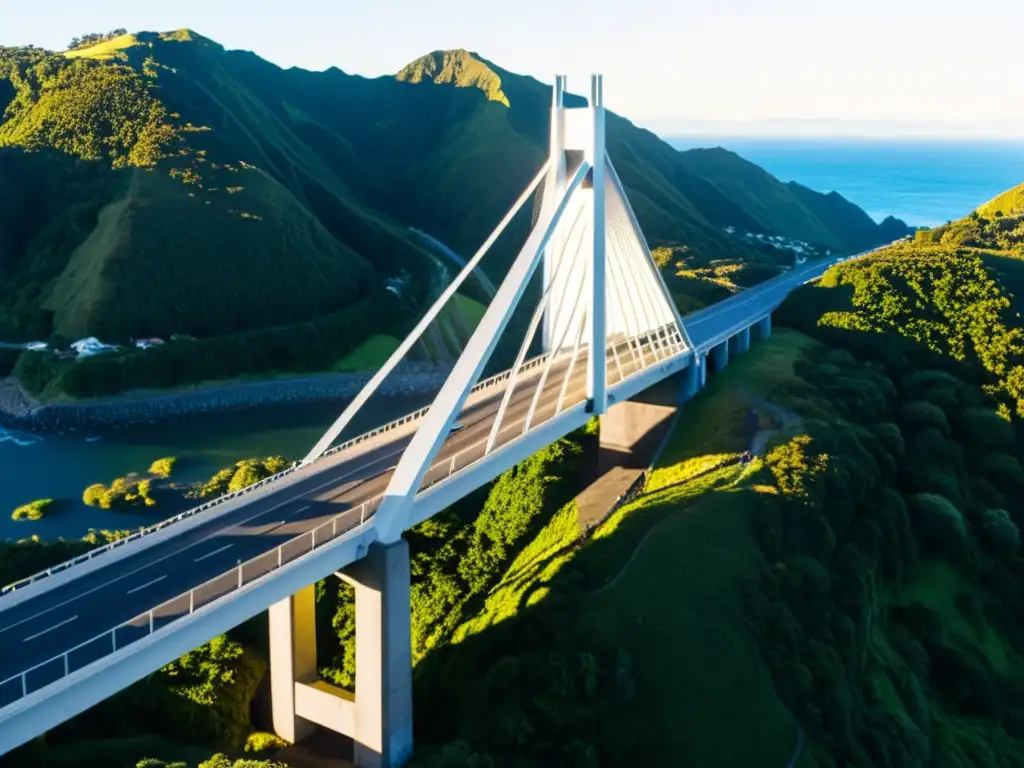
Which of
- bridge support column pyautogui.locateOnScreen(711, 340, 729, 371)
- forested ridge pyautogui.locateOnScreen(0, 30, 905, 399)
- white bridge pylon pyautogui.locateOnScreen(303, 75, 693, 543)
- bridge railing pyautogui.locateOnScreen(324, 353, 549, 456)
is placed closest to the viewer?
white bridge pylon pyautogui.locateOnScreen(303, 75, 693, 543)

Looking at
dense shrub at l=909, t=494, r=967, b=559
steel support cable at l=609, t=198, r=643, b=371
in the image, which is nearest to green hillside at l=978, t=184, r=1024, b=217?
dense shrub at l=909, t=494, r=967, b=559

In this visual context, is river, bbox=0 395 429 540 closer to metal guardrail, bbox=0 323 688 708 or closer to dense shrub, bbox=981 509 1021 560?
metal guardrail, bbox=0 323 688 708

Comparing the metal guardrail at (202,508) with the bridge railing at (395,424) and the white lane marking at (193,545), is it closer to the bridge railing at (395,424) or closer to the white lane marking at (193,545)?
the bridge railing at (395,424)

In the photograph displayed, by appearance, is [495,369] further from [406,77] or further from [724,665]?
→ [406,77]

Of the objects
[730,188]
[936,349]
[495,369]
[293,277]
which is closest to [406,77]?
[730,188]

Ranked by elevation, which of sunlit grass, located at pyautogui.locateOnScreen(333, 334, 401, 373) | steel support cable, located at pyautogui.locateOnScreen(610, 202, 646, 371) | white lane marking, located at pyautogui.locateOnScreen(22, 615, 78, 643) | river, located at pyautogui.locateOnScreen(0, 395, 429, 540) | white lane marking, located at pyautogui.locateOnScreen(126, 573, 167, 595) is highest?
steel support cable, located at pyautogui.locateOnScreen(610, 202, 646, 371)

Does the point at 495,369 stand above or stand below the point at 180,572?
below

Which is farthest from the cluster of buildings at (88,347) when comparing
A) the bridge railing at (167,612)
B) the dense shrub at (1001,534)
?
the dense shrub at (1001,534)
